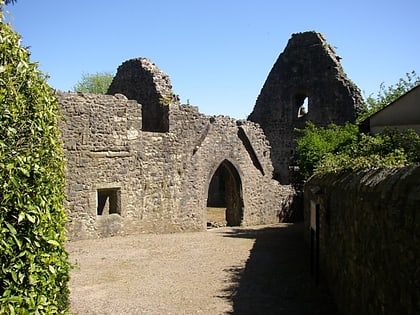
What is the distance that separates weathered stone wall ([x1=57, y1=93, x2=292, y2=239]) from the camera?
43.5 feet

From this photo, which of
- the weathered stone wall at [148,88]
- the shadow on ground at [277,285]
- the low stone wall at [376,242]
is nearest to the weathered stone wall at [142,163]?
the weathered stone wall at [148,88]

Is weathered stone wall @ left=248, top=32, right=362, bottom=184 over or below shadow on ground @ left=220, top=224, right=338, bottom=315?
over

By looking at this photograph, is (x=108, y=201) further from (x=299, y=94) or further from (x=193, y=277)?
(x=299, y=94)

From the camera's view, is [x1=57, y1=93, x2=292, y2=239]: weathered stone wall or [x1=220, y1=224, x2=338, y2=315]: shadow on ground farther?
[x1=57, y1=93, x2=292, y2=239]: weathered stone wall

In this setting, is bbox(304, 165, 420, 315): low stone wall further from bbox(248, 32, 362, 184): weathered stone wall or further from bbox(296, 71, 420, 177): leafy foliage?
bbox(248, 32, 362, 184): weathered stone wall

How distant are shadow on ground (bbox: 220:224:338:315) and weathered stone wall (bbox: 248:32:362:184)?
1376 cm

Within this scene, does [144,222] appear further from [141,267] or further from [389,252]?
[389,252]

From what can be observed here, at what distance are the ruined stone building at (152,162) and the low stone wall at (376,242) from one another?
5.55 m

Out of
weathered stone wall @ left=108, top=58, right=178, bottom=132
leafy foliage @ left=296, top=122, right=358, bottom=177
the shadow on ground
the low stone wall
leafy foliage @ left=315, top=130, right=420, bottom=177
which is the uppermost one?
weathered stone wall @ left=108, top=58, right=178, bottom=132

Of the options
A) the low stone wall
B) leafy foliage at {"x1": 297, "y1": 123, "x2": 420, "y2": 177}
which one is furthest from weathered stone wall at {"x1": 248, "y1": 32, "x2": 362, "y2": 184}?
the low stone wall

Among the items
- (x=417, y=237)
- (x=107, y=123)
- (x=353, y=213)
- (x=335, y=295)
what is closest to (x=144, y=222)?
(x=107, y=123)

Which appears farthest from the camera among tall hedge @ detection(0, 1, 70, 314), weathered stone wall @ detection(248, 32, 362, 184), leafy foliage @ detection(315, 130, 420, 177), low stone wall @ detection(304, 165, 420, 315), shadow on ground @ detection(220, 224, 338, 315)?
weathered stone wall @ detection(248, 32, 362, 184)

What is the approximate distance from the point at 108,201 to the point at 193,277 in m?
6.29

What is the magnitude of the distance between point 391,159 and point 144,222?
32.3ft
